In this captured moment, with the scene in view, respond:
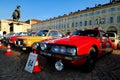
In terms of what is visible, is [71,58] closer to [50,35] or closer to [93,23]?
[50,35]

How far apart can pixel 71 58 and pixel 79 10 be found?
190ft

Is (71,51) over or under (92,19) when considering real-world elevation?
under

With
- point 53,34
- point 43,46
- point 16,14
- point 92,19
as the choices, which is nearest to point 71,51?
point 43,46

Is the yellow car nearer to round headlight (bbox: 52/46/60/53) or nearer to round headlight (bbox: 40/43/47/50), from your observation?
round headlight (bbox: 40/43/47/50)

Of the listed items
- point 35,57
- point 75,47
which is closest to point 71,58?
point 75,47

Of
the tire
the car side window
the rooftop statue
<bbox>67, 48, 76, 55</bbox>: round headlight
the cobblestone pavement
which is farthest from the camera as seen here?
the rooftop statue

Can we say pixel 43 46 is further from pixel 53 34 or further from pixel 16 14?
pixel 16 14

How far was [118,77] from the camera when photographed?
5020 millimetres

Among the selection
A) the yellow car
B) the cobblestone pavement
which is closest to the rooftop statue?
the yellow car

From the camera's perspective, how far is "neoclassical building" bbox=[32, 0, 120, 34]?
149 ft

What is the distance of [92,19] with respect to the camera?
5281 cm

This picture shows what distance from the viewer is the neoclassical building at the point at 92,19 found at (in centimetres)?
4544

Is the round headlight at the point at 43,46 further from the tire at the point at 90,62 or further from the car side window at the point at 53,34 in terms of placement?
the car side window at the point at 53,34

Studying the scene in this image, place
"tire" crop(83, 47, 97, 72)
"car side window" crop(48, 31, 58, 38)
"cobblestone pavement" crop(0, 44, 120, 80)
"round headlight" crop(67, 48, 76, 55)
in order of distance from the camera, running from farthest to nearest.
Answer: "car side window" crop(48, 31, 58, 38) < "tire" crop(83, 47, 97, 72) < "cobblestone pavement" crop(0, 44, 120, 80) < "round headlight" crop(67, 48, 76, 55)
